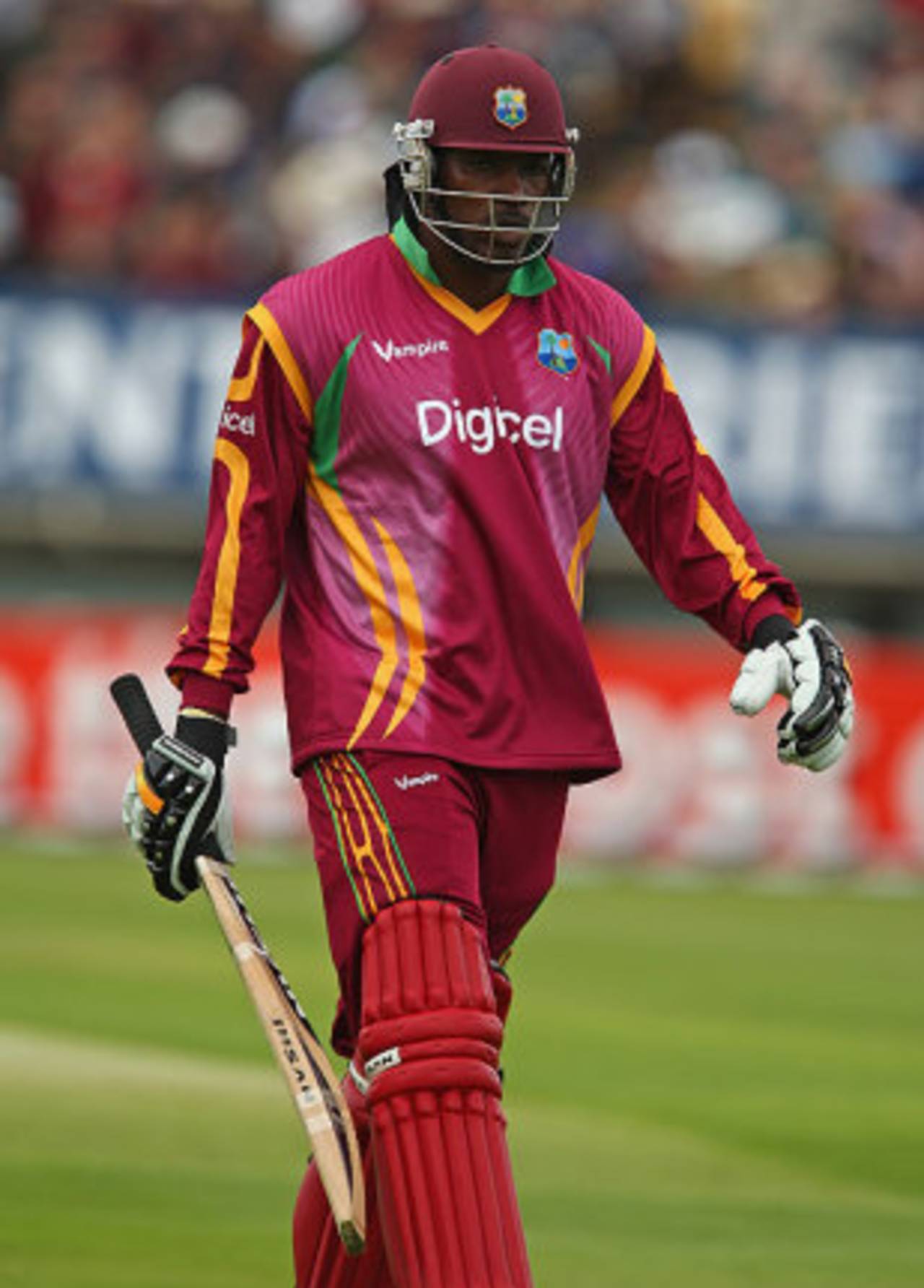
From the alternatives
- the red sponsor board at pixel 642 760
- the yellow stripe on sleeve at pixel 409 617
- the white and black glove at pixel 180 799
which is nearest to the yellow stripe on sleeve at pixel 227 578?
the white and black glove at pixel 180 799

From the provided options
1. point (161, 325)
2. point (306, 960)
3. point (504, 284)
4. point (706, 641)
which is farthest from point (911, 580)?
point (504, 284)

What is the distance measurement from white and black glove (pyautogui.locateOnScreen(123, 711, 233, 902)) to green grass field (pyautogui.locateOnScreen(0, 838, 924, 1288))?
139 centimetres

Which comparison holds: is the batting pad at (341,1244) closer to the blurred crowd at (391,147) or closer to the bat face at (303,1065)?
the bat face at (303,1065)

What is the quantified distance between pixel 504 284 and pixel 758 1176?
3.39 metres

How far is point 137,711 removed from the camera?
18.0 ft

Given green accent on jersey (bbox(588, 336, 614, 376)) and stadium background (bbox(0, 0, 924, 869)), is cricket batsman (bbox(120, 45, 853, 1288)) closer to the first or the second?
green accent on jersey (bbox(588, 336, 614, 376))

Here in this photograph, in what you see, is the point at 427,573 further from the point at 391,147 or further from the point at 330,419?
the point at 391,147

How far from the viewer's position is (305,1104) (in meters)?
5.14

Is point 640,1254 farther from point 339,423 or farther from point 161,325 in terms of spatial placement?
point 161,325

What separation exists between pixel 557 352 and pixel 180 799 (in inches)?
40.0

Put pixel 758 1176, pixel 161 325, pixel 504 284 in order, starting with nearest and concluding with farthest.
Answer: pixel 504 284, pixel 758 1176, pixel 161 325

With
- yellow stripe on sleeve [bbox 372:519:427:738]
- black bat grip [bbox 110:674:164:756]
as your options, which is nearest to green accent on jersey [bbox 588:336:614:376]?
yellow stripe on sleeve [bbox 372:519:427:738]

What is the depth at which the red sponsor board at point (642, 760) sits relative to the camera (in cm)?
1720

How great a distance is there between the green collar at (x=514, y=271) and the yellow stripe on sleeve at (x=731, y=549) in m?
0.48
